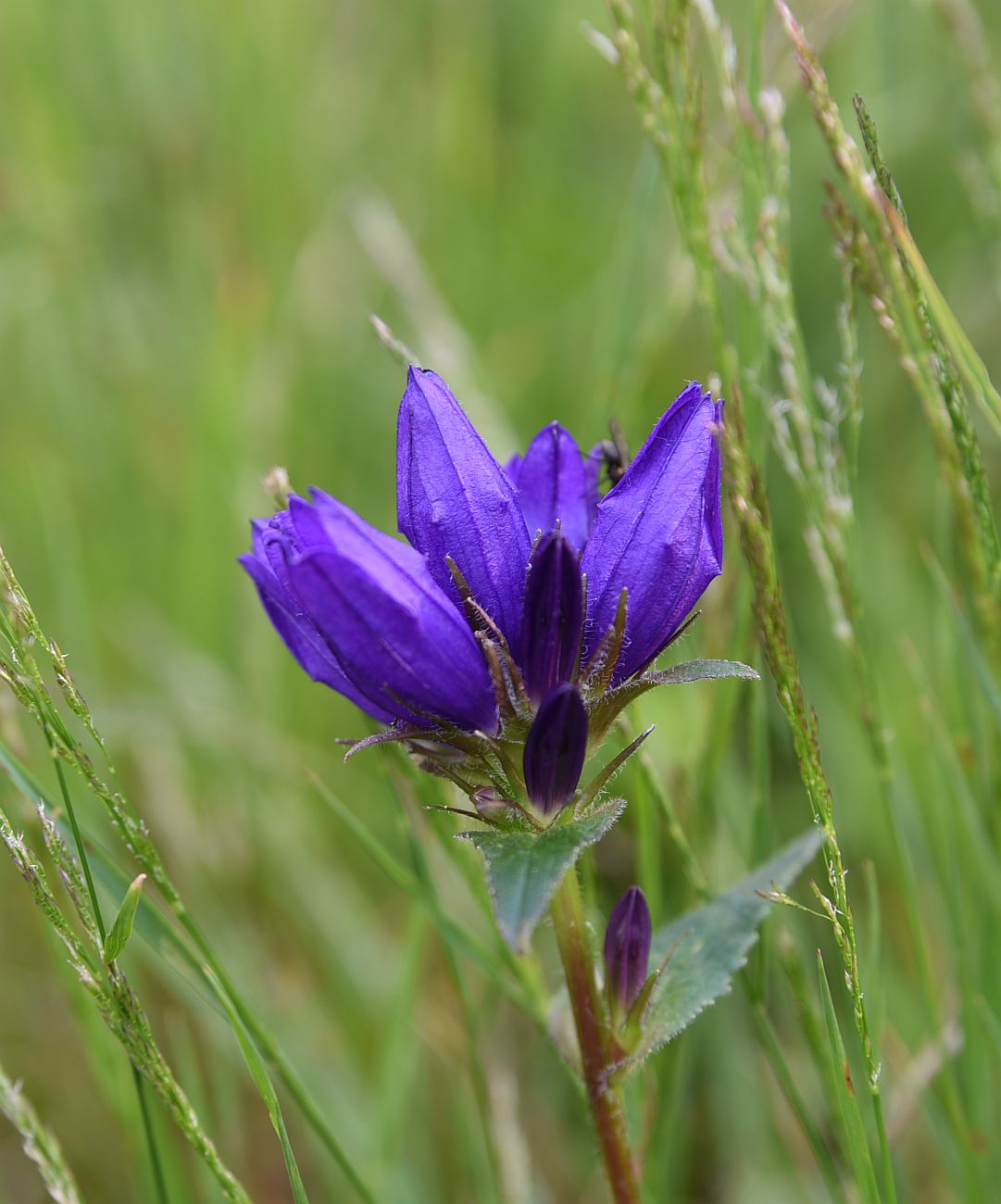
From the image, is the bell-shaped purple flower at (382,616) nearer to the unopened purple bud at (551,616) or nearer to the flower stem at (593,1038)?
the unopened purple bud at (551,616)

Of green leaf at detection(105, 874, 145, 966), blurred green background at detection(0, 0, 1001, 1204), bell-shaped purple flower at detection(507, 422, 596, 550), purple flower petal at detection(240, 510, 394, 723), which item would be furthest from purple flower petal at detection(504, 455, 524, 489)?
green leaf at detection(105, 874, 145, 966)

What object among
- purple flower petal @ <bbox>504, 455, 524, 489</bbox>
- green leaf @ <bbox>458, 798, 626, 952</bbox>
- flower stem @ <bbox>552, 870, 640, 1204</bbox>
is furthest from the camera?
purple flower petal @ <bbox>504, 455, 524, 489</bbox>

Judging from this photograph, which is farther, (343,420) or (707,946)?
(343,420)

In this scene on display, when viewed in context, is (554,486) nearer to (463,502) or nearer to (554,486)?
(554,486)

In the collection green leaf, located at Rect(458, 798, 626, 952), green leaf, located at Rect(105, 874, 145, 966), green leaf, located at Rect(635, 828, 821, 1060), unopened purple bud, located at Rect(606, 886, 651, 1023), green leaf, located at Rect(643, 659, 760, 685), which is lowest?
green leaf, located at Rect(635, 828, 821, 1060)

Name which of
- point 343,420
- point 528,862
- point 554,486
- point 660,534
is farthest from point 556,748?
point 343,420

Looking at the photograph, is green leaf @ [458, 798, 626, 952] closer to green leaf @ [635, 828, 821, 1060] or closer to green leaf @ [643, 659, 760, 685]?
green leaf @ [643, 659, 760, 685]

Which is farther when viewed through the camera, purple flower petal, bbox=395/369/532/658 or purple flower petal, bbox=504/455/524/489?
purple flower petal, bbox=504/455/524/489

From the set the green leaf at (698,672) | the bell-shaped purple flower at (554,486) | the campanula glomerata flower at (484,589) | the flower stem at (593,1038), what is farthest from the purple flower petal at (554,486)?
the flower stem at (593,1038)
